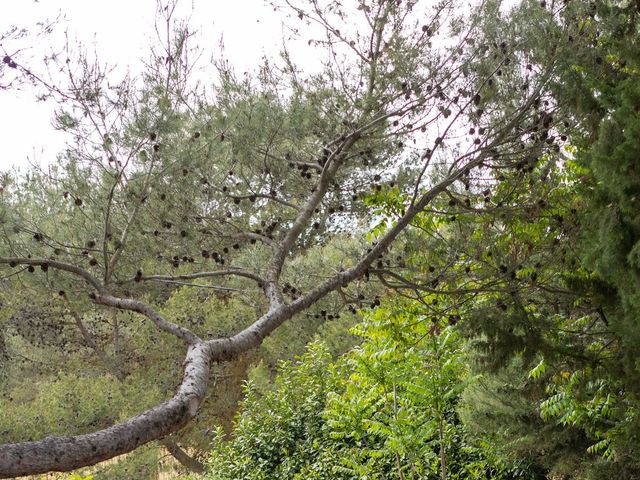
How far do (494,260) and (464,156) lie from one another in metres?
0.84

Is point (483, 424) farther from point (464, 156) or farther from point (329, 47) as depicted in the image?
point (329, 47)

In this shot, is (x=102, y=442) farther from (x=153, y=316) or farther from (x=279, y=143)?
(x=279, y=143)

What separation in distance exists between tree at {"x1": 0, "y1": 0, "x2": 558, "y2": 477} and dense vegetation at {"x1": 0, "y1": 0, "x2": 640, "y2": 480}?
0.02 metres

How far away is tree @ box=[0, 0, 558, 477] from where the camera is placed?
385 centimetres

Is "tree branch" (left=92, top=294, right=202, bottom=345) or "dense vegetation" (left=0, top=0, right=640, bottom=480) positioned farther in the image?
"dense vegetation" (left=0, top=0, right=640, bottom=480)

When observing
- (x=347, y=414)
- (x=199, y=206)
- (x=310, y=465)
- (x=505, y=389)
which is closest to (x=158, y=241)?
(x=199, y=206)

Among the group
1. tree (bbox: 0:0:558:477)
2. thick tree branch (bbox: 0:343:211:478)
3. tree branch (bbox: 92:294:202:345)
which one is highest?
tree (bbox: 0:0:558:477)

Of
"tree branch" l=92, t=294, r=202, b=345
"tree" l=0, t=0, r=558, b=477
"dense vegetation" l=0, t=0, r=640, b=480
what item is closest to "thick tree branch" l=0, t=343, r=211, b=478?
"dense vegetation" l=0, t=0, r=640, b=480

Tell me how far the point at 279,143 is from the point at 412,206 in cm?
140

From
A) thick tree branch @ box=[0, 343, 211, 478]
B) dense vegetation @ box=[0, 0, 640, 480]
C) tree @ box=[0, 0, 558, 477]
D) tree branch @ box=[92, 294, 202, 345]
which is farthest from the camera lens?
tree @ box=[0, 0, 558, 477]

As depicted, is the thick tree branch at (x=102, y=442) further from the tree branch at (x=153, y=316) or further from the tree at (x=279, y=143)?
the tree at (x=279, y=143)

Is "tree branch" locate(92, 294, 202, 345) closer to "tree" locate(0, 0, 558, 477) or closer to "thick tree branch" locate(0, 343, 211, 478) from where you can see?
"tree" locate(0, 0, 558, 477)

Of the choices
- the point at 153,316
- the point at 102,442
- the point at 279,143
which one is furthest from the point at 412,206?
the point at 102,442

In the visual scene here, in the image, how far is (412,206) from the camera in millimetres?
3955
